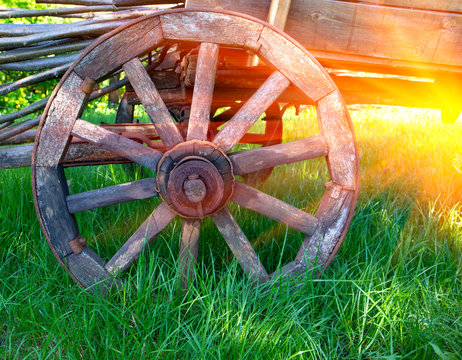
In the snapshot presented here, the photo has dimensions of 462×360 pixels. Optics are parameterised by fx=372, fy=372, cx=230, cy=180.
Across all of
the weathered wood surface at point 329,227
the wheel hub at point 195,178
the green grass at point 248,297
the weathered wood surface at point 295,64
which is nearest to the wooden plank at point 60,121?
the wheel hub at point 195,178

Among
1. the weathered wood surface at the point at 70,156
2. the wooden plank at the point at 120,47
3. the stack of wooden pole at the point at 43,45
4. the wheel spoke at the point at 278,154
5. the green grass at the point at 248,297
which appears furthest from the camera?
the stack of wooden pole at the point at 43,45

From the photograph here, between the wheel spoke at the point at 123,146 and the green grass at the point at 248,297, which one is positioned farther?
the wheel spoke at the point at 123,146

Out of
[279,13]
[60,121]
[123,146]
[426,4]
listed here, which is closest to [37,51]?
[60,121]

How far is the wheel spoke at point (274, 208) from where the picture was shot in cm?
172

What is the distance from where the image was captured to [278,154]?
1709mm

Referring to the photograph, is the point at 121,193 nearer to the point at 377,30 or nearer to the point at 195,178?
the point at 195,178

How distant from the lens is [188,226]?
1738mm

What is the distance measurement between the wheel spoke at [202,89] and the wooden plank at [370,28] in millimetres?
286

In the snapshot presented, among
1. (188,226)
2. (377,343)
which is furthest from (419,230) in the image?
(188,226)

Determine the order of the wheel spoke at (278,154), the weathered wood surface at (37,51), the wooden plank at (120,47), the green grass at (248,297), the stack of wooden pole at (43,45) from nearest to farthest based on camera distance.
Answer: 1. the green grass at (248,297)
2. the wooden plank at (120,47)
3. the wheel spoke at (278,154)
4. the stack of wooden pole at (43,45)
5. the weathered wood surface at (37,51)

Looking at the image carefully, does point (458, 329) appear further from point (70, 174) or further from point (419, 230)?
point (70, 174)

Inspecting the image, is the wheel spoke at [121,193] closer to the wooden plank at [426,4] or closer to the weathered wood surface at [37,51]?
the weathered wood surface at [37,51]

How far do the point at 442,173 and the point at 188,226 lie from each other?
7.98 ft

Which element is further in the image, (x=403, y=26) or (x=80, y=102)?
(x=403, y=26)
